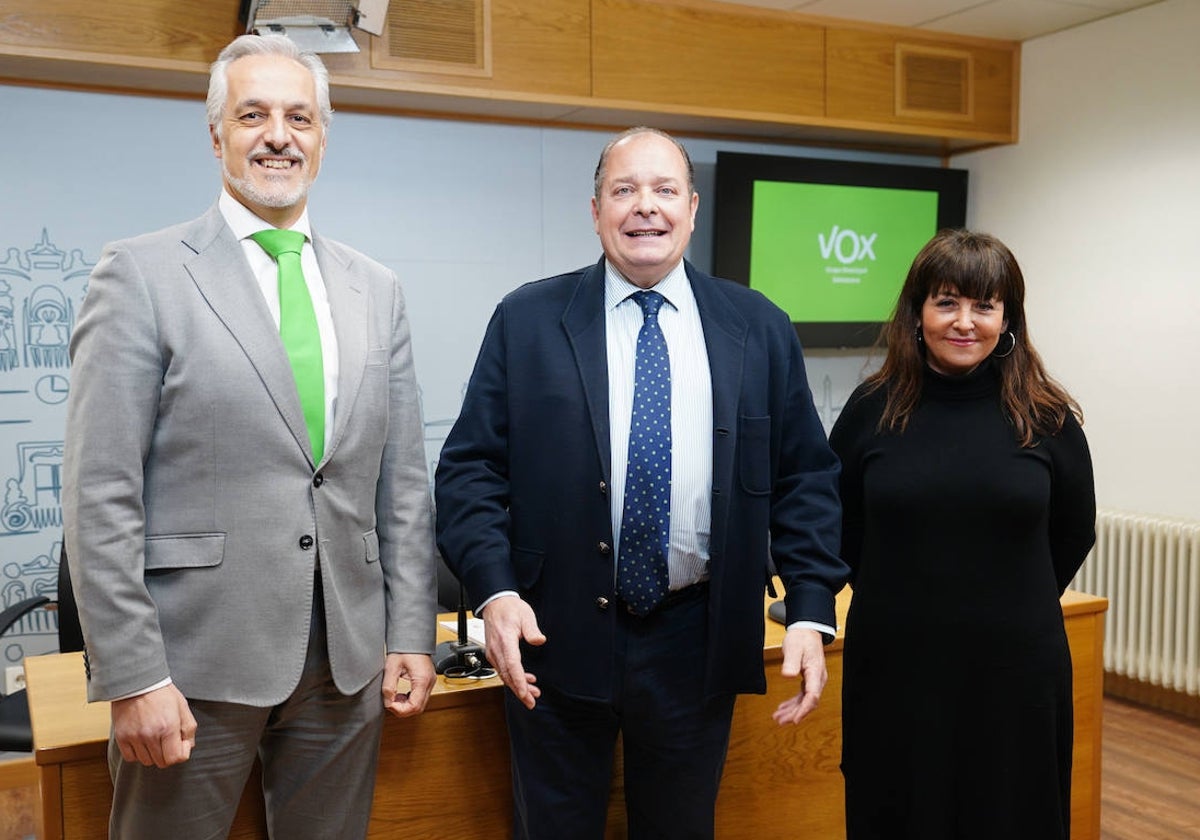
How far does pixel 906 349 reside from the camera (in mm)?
2107

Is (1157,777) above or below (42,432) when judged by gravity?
below

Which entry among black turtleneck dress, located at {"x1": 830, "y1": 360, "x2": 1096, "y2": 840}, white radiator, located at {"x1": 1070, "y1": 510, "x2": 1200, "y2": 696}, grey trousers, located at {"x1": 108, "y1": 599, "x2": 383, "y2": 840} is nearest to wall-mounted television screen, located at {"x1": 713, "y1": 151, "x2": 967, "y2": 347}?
white radiator, located at {"x1": 1070, "y1": 510, "x2": 1200, "y2": 696}

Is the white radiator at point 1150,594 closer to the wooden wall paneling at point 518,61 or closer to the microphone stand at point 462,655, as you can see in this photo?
the wooden wall paneling at point 518,61

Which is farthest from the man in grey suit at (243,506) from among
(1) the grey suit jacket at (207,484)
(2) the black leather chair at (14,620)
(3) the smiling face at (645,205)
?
(2) the black leather chair at (14,620)

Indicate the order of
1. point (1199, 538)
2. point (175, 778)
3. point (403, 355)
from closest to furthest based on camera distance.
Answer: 1. point (175, 778)
2. point (403, 355)
3. point (1199, 538)

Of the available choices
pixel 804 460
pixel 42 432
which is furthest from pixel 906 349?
pixel 42 432

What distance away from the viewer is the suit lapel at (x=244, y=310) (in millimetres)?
1501

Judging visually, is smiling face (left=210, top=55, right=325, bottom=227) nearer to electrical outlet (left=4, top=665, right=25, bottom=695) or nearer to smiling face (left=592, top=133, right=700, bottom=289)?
smiling face (left=592, top=133, right=700, bottom=289)

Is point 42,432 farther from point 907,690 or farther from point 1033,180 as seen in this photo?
point 1033,180

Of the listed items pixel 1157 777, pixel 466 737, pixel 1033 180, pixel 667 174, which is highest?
pixel 1033 180

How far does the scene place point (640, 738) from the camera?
176 centimetres

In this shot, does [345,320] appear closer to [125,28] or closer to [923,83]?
[125,28]

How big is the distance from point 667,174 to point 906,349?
2.10 feet

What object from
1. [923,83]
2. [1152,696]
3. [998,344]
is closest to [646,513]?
[998,344]
